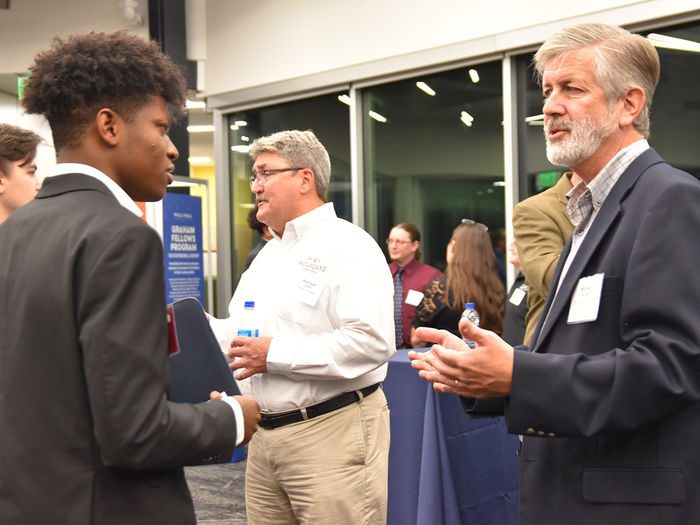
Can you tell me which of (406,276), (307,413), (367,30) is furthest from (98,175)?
(367,30)

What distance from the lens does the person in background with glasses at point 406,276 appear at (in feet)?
17.0

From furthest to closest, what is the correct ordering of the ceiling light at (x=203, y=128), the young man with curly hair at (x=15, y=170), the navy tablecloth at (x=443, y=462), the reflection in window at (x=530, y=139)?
the ceiling light at (x=203, y=128) → the reflection in window at (x=530, y=139) → the navy tablecloth at (x=443, y=462) → the young man with curly hair at (x=15, y=170)

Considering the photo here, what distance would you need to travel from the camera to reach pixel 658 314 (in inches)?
48.1

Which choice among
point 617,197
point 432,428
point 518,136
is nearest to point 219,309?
point 518,136

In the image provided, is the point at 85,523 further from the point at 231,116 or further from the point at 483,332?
the point at 231,116

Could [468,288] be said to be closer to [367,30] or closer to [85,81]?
[367,30]

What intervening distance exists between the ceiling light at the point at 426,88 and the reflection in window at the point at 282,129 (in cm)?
83

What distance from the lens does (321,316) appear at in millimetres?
2385

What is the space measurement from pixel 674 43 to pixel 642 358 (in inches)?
166

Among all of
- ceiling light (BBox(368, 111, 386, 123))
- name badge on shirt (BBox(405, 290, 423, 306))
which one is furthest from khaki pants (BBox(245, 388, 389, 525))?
Answer: ceiling light (BBox(368, 111, 386, 123))

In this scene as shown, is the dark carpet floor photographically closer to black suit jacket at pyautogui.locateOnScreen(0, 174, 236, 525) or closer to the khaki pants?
the khaki pants

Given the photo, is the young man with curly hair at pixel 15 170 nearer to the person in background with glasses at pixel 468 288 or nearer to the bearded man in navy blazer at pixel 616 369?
the bearded man in navy blazer at pixel 616 369

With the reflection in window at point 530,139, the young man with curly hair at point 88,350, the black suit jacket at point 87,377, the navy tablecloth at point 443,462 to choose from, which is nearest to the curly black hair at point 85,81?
the young man with curly hair at point 88,350

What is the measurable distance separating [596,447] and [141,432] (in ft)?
2.68
